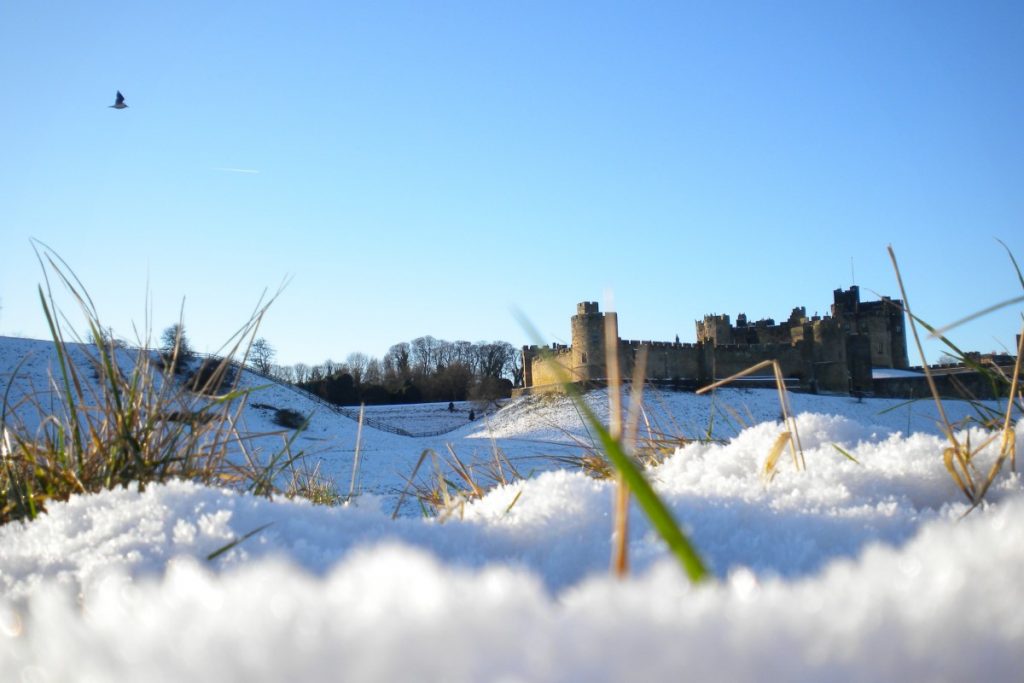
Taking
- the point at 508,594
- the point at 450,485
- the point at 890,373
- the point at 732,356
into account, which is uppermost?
the point at 732,356

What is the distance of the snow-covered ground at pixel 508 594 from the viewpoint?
36 cm

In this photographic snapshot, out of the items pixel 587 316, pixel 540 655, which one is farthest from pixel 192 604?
pixel 587 316

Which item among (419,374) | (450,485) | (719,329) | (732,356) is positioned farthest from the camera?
(419,374)

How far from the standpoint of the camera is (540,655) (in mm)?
354

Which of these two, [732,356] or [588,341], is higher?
[588,341]

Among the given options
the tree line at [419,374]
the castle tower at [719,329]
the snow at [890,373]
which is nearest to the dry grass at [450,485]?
the tree line at [419,374]

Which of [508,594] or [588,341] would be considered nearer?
[508,594]

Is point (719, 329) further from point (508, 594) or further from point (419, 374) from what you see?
point (508, 594)

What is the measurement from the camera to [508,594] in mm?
421

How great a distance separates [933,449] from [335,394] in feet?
104

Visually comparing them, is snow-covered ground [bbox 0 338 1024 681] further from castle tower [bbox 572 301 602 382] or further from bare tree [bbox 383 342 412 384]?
bare tree [bbox 383 342 412 384]

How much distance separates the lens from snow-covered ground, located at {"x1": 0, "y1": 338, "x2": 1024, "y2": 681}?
363 millimetres

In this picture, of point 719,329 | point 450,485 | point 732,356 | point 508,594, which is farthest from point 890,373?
point 508,594

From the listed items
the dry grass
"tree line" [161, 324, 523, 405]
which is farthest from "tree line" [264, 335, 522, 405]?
the dry grass
